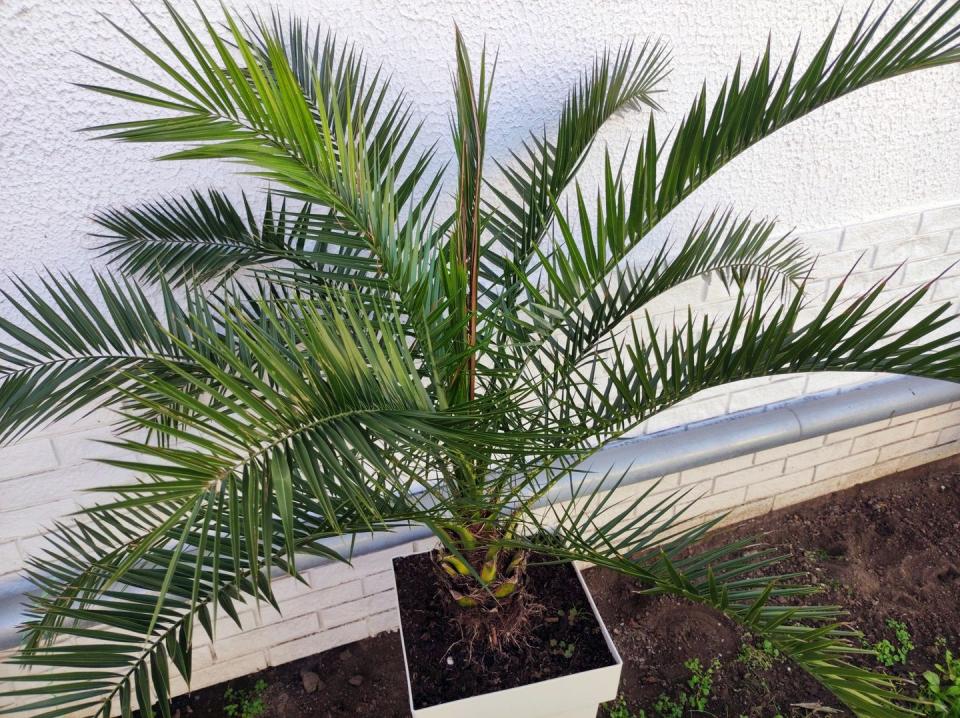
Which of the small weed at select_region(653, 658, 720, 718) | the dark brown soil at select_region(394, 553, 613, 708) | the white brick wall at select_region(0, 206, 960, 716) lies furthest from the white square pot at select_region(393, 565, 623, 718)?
the small weed at select_region(653, 658, 720, 718)

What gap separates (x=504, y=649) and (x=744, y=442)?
109 cm

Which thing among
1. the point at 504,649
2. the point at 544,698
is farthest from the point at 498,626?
the point at 544,698

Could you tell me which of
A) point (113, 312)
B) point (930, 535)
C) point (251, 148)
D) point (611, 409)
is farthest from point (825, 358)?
point (930, 535)

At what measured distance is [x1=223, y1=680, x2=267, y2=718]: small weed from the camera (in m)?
1.90

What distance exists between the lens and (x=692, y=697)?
1.89m

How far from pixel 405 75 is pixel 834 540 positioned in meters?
2.16

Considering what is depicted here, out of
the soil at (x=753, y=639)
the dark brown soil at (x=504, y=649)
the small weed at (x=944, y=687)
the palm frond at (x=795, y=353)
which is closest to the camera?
the palm frond at (x=795, y=353)

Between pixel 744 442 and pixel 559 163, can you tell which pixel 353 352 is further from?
pixel 744 442

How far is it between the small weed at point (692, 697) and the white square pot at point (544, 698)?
1.94ft

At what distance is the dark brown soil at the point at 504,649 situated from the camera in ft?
4.42

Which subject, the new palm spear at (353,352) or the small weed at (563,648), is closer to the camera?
the new palm spear at (353,352)

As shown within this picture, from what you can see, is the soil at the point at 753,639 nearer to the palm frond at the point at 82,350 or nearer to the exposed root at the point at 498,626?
the exposed root at the point at 498,626

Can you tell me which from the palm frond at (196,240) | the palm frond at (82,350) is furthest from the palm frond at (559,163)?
the palm frond at (82,350)

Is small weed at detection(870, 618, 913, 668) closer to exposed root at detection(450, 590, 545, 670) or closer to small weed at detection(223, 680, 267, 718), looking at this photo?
exposed root at detection(450, 590, 545, 670)
